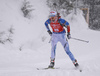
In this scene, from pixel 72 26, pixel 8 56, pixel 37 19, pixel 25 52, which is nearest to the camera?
pixel 8 56

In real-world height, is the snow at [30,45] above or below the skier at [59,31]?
below

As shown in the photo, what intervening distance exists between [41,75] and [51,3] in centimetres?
1112

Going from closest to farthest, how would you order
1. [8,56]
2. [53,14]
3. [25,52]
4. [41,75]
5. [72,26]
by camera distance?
[41,75]
[53,14]
[8,56]
[25,52]
[72,26]

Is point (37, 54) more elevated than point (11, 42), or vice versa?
point (11, 42)

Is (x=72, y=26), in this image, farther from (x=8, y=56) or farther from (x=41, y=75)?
(x=41, y=75)

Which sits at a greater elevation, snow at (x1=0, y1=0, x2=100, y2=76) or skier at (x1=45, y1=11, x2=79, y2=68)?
skier at (x1=45, y1=11, x2=79, y2=68)

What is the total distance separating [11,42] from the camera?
8.04 m

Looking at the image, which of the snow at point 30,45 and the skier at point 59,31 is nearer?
the skier at point 59,31

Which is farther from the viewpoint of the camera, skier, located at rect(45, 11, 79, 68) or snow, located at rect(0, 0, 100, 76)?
snow, located at rect(0, 0, 100, 76)

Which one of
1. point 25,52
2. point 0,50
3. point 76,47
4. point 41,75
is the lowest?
point 76,47

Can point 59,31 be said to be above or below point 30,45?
above

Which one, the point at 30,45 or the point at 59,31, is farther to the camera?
the point at 30,45

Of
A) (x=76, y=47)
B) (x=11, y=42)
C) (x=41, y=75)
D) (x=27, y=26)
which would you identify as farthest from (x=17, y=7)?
(x=41, y=75)

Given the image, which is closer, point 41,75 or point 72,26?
point 41,75
